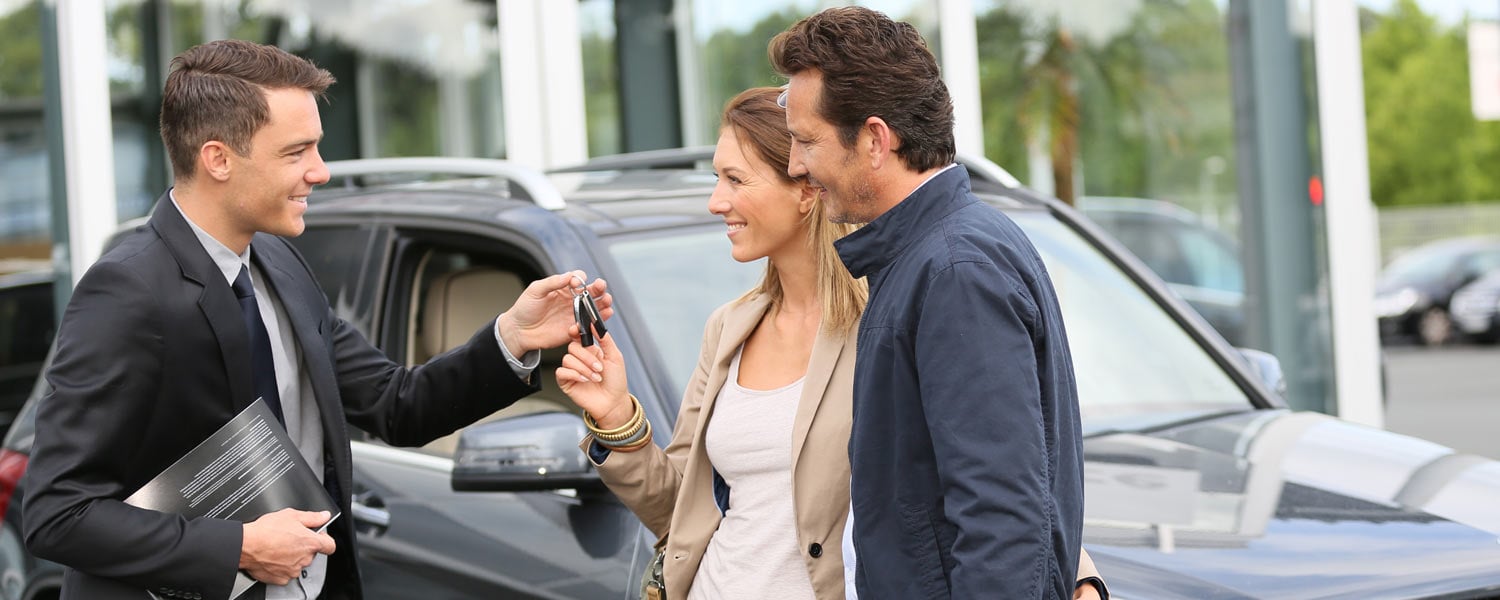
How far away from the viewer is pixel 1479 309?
20188 millimetres

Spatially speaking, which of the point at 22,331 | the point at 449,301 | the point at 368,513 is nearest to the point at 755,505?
the point at 368,513

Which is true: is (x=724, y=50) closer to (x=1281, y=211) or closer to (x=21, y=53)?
(x=1281, y=211)

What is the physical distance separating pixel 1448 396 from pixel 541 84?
10.1 metres

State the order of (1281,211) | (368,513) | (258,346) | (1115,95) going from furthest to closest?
(1115,95), (1281,211), (368,513), (258,346)

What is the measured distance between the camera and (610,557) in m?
3.10

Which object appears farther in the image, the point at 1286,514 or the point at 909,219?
the point at 1286,514

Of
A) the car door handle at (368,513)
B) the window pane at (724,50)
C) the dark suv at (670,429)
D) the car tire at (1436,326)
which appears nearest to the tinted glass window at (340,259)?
the dark suv at (670,429)

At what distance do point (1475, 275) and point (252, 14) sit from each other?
16008 millimetres

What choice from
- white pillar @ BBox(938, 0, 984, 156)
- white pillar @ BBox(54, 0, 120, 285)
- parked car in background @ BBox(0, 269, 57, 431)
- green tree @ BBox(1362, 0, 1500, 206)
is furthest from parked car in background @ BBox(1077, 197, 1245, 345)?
green tree @ BBox(1362, 0, 1500, 206)

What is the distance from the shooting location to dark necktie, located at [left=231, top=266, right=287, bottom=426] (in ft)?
8.78

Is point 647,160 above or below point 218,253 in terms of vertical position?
above

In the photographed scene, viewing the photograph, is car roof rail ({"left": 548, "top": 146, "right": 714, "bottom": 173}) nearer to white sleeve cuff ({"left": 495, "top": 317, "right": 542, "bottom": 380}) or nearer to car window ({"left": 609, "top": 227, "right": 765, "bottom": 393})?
car window ({"left": 609, "top": 227, "right": 765, "bottom": 393})

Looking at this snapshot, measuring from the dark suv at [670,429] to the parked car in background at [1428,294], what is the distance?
18.0 meters

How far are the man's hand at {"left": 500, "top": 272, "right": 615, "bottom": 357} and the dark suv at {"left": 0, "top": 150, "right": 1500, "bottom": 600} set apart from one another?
0.20 m
